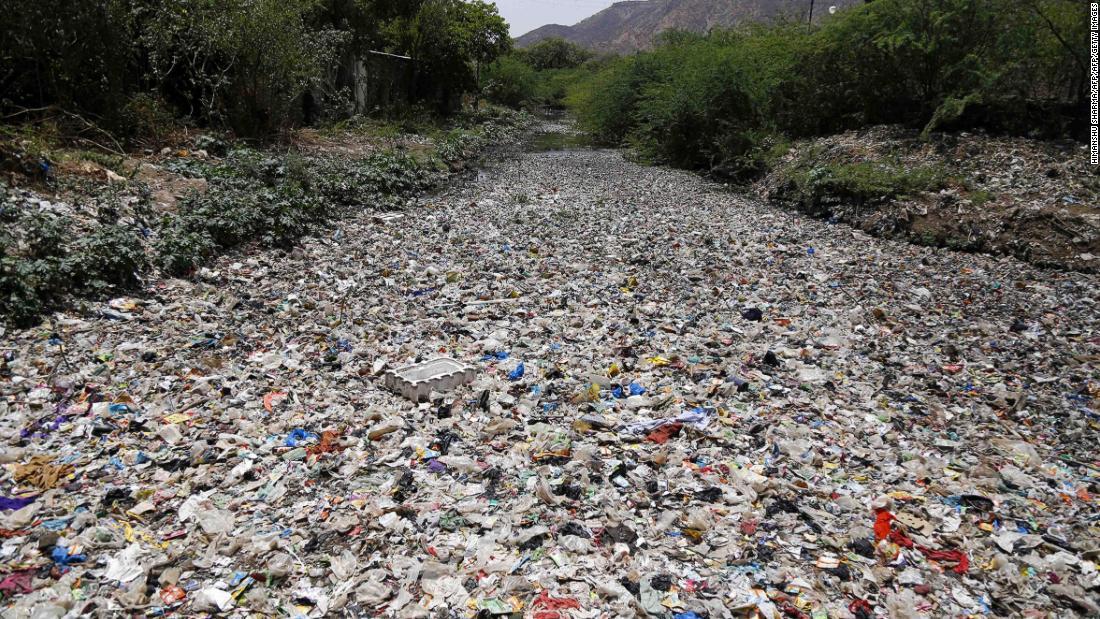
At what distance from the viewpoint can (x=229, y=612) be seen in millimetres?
2201

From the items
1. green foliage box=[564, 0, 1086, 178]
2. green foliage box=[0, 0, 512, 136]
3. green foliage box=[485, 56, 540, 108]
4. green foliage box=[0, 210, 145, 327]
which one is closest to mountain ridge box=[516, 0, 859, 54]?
green foliage box=[485, 56, 540, 108]

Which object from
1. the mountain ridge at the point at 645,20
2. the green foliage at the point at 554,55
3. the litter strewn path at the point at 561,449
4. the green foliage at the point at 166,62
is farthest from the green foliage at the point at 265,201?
the mountain ridge at the point at 645,20

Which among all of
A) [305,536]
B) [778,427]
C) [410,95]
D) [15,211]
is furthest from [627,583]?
[410,95]

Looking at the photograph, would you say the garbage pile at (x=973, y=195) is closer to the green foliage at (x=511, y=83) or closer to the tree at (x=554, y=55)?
the green foliage at (x=511, y=83)

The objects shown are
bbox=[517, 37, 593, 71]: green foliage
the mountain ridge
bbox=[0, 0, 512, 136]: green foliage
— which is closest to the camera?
bbox=[0, 0, 512, 136]: green foliage

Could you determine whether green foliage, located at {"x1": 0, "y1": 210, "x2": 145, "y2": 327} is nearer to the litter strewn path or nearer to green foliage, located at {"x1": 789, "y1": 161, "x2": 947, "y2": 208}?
the litter strewn path

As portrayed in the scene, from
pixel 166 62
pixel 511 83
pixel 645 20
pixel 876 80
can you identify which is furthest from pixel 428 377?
pixel 645 20

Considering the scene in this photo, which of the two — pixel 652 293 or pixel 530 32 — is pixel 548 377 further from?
pixel 530 32

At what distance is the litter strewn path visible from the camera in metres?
2.39

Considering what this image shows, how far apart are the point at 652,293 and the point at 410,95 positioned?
19.6 m

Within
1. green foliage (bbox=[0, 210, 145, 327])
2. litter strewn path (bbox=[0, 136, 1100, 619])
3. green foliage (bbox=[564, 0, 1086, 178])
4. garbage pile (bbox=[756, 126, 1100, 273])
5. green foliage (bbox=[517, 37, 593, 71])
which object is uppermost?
green foliage (bbox=[517, 37, 593, 71])

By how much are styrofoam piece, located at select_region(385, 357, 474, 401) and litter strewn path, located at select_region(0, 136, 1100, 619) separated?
0.10m

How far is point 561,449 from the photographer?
3289 millimetres

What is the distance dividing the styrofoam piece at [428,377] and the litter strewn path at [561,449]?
0.32 feet
